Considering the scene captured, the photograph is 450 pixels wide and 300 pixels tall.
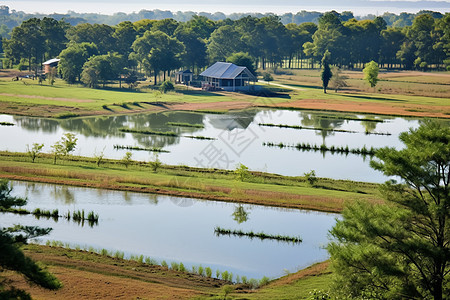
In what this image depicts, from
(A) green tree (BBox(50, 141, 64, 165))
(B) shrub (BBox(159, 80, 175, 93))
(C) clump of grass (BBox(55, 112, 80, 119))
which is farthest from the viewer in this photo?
(B) shrub (BBox(159, 80, 175, 93))

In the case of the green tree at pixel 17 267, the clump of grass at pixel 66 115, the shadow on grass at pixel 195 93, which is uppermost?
the shadow on grass at pixel 195 93

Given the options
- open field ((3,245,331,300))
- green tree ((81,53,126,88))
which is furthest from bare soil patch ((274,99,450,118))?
open field ((3,245,331,300))

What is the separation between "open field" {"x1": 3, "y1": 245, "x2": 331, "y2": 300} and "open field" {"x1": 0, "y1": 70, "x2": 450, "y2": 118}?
44050 mm

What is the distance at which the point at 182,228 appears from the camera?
100 ft

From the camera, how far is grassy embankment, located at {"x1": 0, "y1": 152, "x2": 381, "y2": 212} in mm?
35531

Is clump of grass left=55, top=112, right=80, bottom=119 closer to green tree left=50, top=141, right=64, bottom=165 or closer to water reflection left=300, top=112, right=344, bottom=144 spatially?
green tree left=50, top=141, right=64, bottom=165

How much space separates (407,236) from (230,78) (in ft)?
242

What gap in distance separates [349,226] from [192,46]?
91.9 metres

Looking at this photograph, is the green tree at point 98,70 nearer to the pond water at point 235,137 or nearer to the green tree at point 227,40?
the pond water at point 235,137

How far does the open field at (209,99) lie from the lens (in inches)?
2771

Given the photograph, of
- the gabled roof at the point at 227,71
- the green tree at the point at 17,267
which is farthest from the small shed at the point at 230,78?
the green tree at the point at 17,267

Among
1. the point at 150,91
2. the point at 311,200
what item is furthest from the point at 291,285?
the point at 150,91

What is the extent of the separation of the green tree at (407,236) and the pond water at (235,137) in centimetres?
2262

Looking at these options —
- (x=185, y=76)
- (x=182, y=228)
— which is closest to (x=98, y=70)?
(x=185, y=76)
